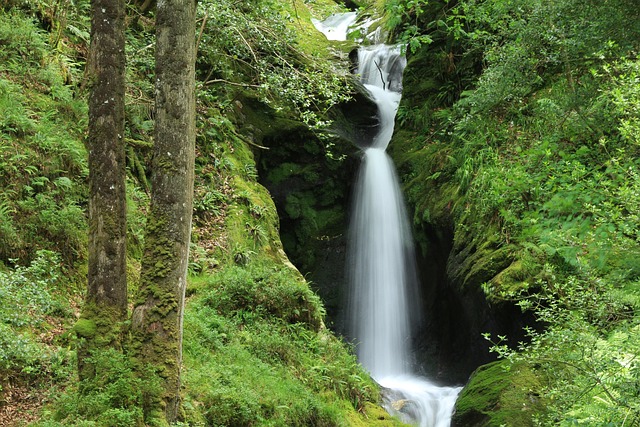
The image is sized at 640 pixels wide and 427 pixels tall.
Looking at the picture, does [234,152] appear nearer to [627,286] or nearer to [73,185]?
[73,185]

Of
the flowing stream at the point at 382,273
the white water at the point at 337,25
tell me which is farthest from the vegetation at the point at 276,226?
the white water at the point at 337,25

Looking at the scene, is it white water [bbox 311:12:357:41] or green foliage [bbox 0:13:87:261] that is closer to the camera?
green foliage [bbox 0:13:87:261]

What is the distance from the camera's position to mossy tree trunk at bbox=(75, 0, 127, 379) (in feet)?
15.8

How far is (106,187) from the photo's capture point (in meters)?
4.89

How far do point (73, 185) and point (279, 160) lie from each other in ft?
27.3

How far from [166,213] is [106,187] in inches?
30.9

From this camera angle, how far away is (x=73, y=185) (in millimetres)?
7730

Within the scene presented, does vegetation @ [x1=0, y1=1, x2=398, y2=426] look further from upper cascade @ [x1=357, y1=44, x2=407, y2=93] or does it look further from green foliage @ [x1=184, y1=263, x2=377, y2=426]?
upper cascade @ [x1=357, y1=44, x2=407, y2=93]

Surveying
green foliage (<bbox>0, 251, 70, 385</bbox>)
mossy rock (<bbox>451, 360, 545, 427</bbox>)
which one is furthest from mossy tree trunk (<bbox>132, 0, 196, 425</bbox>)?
mossy rock (<bbox>451, 360, 545, 427</bbox>)

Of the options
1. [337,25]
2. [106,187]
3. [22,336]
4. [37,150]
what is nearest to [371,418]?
[22,336]

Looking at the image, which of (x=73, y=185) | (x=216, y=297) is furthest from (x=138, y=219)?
(x=216, y=297)

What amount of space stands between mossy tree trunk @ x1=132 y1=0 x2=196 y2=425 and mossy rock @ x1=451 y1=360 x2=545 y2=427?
4468 mm

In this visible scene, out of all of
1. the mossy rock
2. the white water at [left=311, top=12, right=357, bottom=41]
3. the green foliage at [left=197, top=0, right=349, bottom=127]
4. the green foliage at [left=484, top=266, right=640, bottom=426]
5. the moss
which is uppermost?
the white water at [left=311, top=12, right=357, bottom=41]

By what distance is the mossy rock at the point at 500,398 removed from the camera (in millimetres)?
7516
